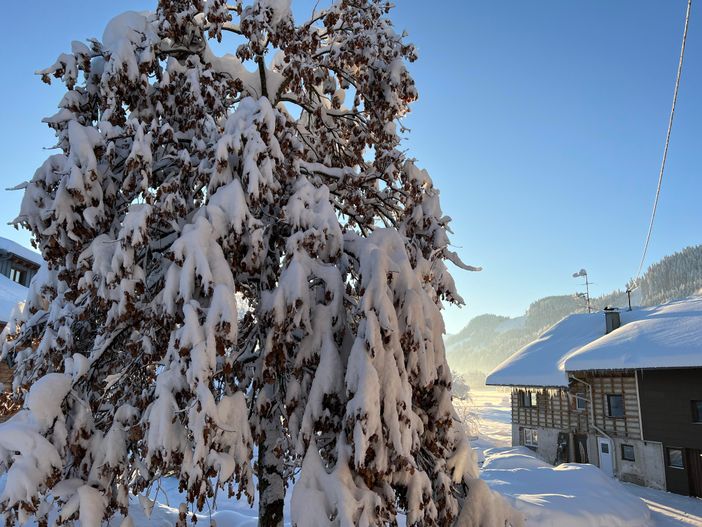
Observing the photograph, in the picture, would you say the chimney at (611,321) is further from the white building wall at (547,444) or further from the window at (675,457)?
the window at (675,457)

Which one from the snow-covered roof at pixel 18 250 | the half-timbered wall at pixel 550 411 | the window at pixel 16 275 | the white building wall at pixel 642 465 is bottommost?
the white building wall at pixel 642 465

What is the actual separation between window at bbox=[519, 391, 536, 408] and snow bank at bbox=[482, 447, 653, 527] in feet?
35.7

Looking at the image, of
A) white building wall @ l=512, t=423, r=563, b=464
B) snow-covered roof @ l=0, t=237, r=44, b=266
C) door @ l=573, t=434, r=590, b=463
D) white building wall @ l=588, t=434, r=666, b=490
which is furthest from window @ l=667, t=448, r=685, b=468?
snow-covered roof @ l=0, t=237, r=44, b=266

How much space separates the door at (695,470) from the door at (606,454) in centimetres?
349

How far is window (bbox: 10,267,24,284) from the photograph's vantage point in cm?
2483

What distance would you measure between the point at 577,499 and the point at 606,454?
39.4 ft

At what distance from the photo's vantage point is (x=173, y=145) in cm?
615

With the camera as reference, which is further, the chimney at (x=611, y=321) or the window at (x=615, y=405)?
the chimney at (x=611, y=321)

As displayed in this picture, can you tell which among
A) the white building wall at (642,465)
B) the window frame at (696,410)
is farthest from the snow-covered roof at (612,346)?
the white building wall at (642,465)

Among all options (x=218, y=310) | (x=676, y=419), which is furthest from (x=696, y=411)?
(x=218, y=310)

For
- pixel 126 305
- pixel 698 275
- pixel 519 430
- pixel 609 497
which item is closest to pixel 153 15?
pixel 126 305

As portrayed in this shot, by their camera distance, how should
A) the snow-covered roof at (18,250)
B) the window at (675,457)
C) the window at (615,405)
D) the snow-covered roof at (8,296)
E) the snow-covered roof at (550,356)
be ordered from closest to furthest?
the snow-covered roof at (8,296) < the window at (675,457) < the window at (615,405) < the snow-covered roof at (18,250) < the snow-covered roof at (550,356)

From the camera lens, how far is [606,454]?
23094 millimetres

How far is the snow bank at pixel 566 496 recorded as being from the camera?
11898 mm
